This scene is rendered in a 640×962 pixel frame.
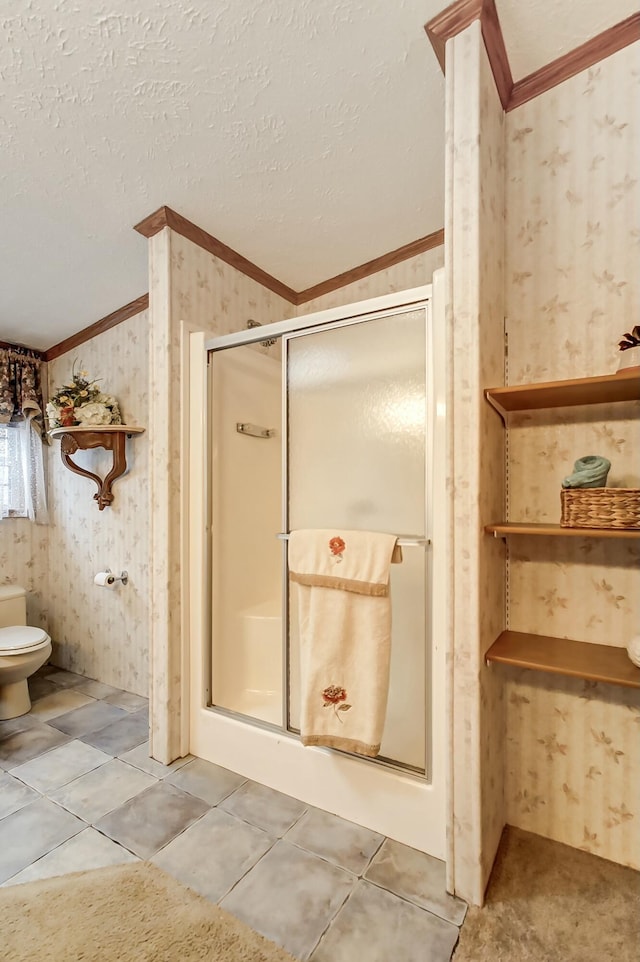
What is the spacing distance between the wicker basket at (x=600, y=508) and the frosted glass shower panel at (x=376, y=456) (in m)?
0.44

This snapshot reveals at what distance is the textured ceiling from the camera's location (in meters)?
1.25

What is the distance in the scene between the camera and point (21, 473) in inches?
114

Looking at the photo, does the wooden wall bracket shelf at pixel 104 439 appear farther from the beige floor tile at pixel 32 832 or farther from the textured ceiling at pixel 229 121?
the beige floor tile at pixel 32 832

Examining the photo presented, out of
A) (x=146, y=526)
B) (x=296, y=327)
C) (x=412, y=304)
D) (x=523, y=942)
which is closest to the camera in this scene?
(x=523, y=942)

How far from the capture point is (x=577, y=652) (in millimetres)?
1353

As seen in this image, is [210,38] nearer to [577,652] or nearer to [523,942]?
[577,652]

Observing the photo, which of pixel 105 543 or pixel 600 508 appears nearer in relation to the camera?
pixel 600 508

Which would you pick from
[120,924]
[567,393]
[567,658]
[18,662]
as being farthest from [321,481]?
[18,662]

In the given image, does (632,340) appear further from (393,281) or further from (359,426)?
(393,281)

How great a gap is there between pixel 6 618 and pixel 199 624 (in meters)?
1.45

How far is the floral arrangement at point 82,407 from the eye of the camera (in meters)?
2.48

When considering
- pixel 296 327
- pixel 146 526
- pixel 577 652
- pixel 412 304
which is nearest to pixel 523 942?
pixel 577 652

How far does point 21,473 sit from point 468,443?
2.89 metres

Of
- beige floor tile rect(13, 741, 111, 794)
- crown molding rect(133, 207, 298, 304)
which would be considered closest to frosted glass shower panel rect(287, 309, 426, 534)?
crown molding rect(133, 207, 298, 304)
